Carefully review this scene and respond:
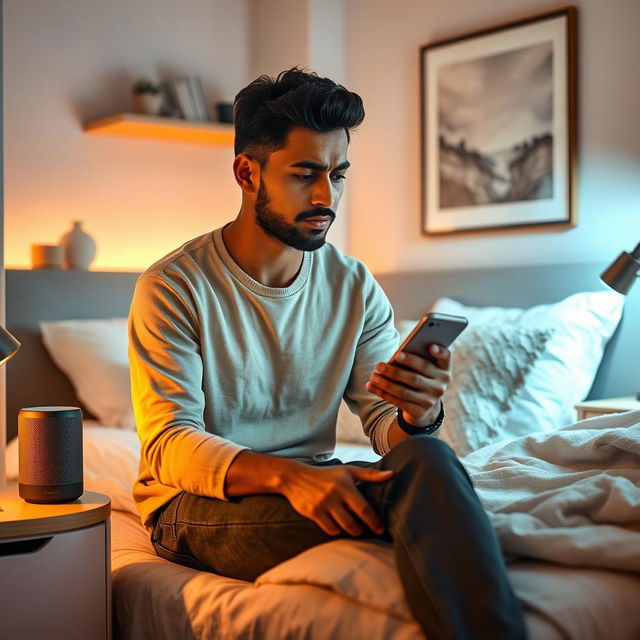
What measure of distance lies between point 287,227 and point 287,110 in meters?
0.24

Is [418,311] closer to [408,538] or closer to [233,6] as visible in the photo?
[233,6]

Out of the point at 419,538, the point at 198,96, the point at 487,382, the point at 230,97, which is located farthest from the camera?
the point at 230,97

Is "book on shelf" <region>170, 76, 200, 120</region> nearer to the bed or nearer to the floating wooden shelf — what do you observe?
the floating wooden shelf

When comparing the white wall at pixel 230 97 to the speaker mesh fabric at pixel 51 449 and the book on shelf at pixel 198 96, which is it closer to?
the book on shelf at pixel 198 96

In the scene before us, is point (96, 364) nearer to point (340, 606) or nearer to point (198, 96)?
point (198, 96)

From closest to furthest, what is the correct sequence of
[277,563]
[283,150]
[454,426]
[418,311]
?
1. [277,563]
2. [283,150]
3. [454,426]
4. [418,311]

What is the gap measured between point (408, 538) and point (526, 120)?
247 cm

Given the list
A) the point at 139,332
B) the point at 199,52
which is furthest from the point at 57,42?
the point at 139,332

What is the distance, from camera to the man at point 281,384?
1543 millimetres

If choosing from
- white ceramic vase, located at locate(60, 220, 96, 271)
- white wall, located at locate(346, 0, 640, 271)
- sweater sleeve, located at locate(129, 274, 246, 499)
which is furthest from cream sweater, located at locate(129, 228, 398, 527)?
white ceramic vase, located at locate(60, 220, 96, 271)

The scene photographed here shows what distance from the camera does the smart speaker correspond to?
176 centimetres

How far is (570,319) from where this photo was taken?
10.0 ft

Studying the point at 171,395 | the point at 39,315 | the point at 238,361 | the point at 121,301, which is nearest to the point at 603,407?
the point at 238,361

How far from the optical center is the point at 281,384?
2021 millimetres
